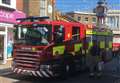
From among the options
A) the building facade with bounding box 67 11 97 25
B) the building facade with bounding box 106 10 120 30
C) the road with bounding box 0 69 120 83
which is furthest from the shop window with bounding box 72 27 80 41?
the building facade with bounding box 106 10 120 30

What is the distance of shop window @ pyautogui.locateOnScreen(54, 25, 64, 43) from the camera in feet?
55.0

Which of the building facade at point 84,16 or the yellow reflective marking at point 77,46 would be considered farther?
the building facade at point 84,16

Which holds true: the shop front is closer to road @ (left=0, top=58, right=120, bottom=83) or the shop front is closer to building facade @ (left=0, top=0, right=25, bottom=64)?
Answer: building facade @ (left=0, top=0, right=25, bottom=64)

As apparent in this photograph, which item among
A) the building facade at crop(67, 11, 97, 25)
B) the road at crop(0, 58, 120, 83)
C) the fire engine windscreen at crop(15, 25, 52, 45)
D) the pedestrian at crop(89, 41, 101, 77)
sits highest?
the building facade at crop(67, 11, 97, 25)

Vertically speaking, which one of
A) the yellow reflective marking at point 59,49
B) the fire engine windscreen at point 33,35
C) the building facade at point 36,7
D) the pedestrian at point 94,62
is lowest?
the pedestrian at point 94,62

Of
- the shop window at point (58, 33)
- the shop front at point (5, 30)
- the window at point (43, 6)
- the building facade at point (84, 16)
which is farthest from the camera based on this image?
the building facade at point (84, 16)

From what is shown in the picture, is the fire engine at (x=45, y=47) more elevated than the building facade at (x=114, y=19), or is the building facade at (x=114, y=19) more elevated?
the building facade at (x=114, y=19)

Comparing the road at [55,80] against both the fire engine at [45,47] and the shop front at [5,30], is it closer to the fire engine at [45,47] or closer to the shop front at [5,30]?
the fire engine at [45,47]

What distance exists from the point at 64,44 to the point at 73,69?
1874 millimetres

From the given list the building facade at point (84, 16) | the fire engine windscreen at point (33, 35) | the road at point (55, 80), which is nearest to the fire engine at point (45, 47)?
the fire engine windscreen at point (33, 35)

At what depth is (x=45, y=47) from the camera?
1652cm

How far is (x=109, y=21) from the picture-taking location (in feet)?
371

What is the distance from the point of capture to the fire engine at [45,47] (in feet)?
54.5

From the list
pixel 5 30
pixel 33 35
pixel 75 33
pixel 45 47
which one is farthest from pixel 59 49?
pixel 5 30
